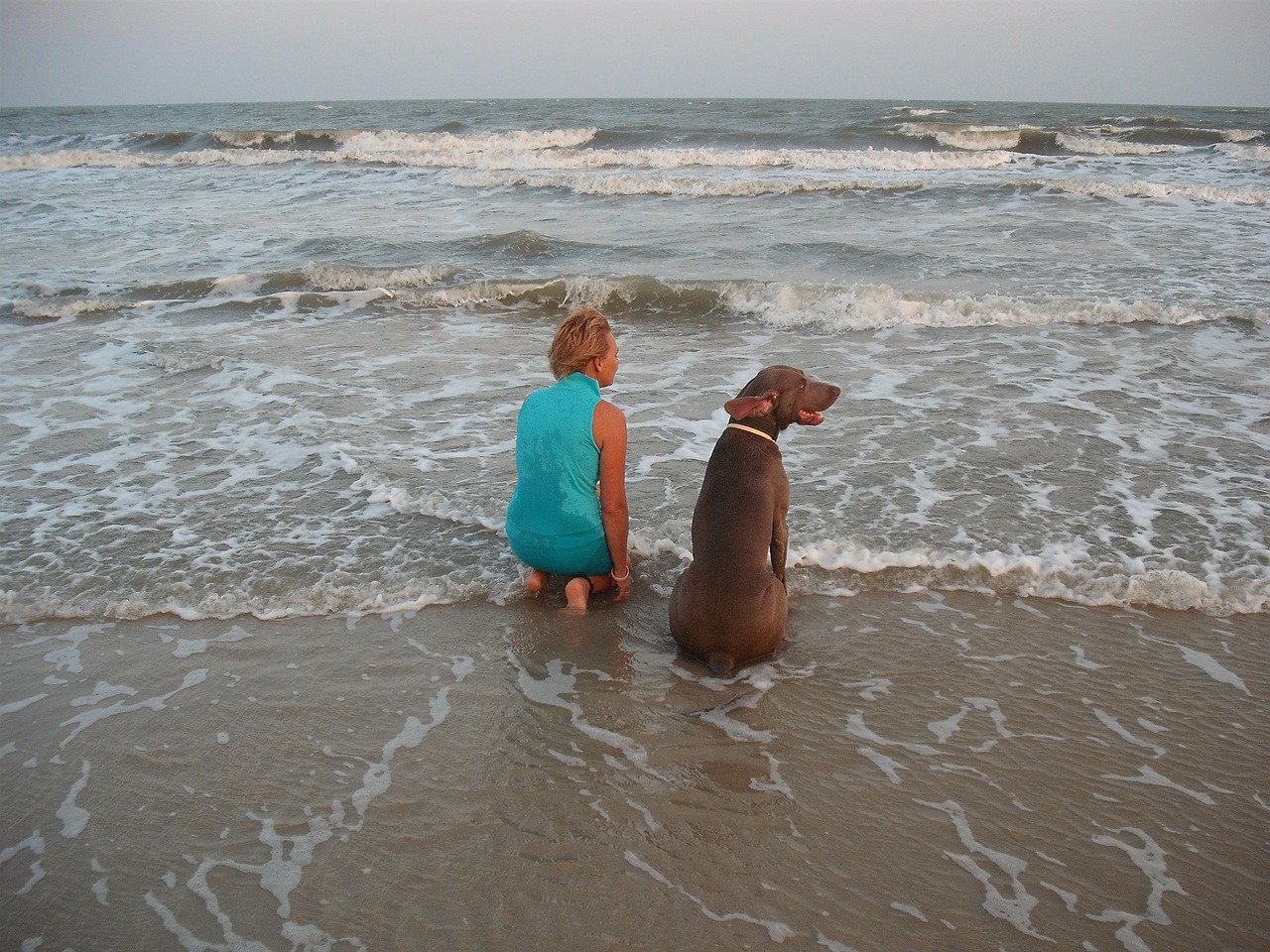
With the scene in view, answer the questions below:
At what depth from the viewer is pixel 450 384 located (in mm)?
8062

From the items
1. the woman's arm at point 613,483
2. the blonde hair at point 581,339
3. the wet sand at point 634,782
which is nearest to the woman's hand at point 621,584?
the woman's arm at point 613,483

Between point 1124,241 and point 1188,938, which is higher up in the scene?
point 1124,241

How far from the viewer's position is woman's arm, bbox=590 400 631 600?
14.5 feet

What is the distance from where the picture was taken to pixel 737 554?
3916 millimetres

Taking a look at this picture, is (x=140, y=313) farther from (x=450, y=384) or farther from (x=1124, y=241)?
(x=1124, y=241)

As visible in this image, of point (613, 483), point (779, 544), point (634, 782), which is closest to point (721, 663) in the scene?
point (779, 544)

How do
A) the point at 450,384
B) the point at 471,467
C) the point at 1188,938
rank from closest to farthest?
1. the point at 1188,938
2. the point at 471,467
3. the point at 450,384

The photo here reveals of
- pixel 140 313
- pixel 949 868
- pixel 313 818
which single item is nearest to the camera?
pixel 949 868

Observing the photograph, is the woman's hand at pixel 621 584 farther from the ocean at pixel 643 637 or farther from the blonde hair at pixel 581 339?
the blonde hair at pixel 581 339

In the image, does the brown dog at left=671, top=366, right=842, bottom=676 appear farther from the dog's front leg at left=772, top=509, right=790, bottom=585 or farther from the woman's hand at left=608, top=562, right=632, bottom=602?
the woman's hand at left=608, top=562, right=632, bottom=602

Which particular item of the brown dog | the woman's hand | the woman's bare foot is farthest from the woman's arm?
the brown dog

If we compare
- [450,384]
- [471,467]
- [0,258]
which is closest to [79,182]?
[0,258]

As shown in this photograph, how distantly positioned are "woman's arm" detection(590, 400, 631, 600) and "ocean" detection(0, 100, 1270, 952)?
0.26 metres

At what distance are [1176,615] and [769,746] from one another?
7.63 ft
